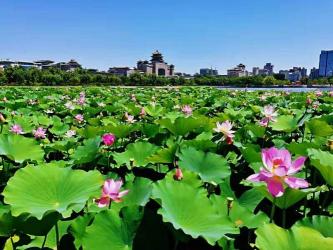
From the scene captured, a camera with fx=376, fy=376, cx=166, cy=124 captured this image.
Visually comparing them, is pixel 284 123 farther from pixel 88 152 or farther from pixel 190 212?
pixel 190 212

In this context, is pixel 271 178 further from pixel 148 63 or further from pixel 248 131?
pixel 148 63

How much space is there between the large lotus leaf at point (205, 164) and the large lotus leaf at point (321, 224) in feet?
1.64

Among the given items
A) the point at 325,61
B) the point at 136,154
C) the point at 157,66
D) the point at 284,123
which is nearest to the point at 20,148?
the point at 136,154

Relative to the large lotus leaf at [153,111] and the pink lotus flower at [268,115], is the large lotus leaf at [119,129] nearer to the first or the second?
the pink lotus flower at [268,115]

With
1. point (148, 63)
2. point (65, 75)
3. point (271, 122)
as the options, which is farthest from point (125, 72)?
point (271, 122)

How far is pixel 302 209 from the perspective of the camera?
1548 millimetres

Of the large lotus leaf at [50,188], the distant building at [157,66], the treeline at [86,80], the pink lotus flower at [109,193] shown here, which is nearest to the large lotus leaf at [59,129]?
the large lotus leaf at [50,188]

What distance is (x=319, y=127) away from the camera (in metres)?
2.24

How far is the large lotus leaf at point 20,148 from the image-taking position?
1848mm

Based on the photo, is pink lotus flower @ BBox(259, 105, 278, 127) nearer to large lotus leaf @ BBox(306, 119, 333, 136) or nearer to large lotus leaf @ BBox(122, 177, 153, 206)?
large lotus leaf @ BBox(306, 119, 333, 136)

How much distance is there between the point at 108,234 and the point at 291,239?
0.46 meters

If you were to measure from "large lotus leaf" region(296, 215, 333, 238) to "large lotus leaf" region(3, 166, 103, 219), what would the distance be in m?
0.63

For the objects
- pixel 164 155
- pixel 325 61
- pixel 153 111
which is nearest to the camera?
pixel 164 155

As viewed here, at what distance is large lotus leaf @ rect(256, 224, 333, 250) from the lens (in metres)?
0.83
